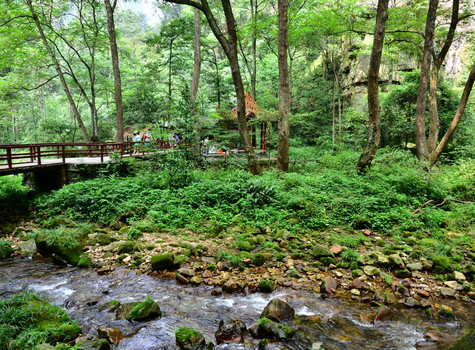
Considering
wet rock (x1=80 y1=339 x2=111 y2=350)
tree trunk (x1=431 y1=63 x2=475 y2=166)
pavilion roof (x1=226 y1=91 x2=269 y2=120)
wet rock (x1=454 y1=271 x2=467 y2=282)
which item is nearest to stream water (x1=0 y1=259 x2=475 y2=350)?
wet rock (x1=80 y1=339 x2=111 y2=350)

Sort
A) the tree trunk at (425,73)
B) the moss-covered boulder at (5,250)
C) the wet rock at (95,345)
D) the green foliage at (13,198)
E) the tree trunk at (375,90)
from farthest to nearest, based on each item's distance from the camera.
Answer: the tree trunk at (425,73) < the green foliage at (13,198) < the tree trunk at (375,90) < the moss-covered boulder at (5,250) < the wet rock at (95,345)

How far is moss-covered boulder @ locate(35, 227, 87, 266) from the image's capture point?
6699mm

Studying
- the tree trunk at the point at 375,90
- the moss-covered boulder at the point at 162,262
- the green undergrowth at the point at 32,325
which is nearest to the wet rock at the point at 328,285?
the moss-covered boulder at the point at 162,262

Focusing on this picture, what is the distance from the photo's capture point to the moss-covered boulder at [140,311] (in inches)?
173

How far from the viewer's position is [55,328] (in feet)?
12.7

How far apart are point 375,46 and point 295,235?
7.66m

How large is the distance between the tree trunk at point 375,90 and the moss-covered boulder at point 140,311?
9.29 metres

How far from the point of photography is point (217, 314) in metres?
4.52

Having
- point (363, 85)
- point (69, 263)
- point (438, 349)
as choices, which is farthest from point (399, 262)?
point (363, 85)

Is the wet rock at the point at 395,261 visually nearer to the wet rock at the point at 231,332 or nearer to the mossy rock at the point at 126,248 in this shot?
the wet rock at the point at 231,332

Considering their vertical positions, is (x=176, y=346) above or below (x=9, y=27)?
below

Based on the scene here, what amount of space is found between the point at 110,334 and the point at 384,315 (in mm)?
4272

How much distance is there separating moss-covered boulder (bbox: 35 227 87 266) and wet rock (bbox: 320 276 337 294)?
5.79 meters

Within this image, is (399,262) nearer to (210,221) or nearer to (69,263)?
(210,221)
